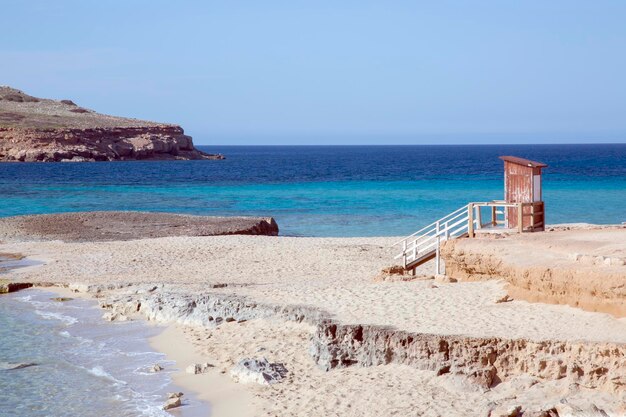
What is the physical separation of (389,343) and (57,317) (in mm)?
9100

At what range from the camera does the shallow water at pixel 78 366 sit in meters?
12.5

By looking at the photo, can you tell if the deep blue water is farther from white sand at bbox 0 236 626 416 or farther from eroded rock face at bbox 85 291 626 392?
eroded rock face at bbox 85 291 626 392

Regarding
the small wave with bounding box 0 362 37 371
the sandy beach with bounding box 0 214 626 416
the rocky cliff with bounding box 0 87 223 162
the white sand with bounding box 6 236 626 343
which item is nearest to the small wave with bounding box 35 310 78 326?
the sandy beach with bounding box 0 214 626 416

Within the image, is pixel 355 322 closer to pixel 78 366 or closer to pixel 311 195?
pixel 78 366

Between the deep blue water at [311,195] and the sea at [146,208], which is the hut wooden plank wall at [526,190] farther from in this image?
the deep blue water at [311,195]

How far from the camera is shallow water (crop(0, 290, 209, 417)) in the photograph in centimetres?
1251

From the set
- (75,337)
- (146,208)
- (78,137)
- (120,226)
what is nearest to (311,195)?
(146,208)

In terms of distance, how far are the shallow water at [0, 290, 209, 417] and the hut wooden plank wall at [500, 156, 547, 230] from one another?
889cm

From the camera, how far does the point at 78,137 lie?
4141 inches

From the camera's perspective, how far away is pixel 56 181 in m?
66.6

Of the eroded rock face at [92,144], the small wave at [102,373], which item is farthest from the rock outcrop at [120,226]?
the eroded rock face at [92,144]

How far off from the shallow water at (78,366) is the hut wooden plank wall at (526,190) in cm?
889

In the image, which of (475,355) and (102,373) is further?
(102,373)

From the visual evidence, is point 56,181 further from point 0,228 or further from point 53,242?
point 53,242
